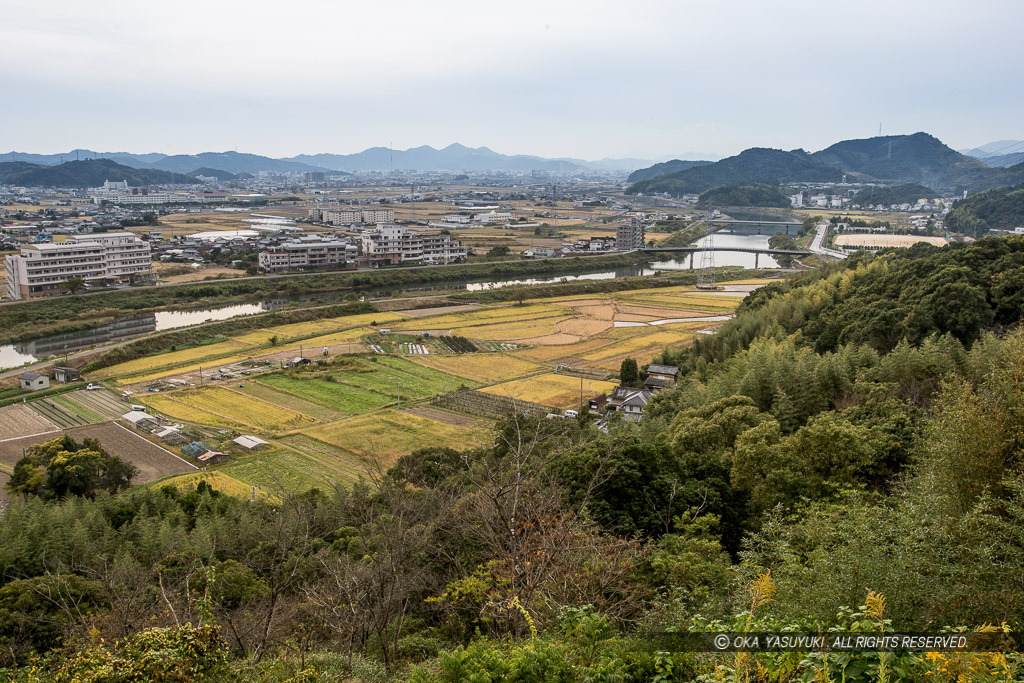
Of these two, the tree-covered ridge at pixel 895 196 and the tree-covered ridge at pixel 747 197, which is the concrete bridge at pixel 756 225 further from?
the tree-covered ridge at pixel 895 196

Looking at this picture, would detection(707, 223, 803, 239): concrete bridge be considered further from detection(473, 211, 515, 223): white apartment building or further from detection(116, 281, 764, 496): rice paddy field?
detection(116, 281, 764, 496): rice paddy field

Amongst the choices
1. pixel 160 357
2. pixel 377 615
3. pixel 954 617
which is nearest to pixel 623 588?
pixel 377 615

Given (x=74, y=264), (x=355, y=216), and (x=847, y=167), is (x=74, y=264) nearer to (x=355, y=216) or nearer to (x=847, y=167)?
(x=355, y=216)

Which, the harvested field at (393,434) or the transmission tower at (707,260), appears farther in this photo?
the transmission tower at (707,260)

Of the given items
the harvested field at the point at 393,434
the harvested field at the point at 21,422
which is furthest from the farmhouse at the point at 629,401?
the harvested field at the point at 21,422

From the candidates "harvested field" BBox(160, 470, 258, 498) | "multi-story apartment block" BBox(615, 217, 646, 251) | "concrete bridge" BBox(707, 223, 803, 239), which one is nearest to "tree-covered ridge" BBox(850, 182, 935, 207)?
"concrete bridge" BBox(707, 223, 803, 239)

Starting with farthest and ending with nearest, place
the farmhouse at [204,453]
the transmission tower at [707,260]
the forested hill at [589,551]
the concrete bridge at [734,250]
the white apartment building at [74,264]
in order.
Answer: the concrete bridge at [734,250] → the transmission tower at [707,260] → the white apartment building at [74,264] → the farmhouse at [204,453] → the forested hill at [589,551]
